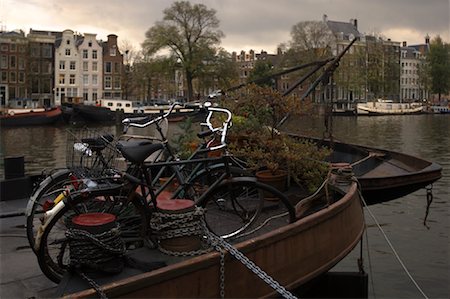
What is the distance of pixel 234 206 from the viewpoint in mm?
4277

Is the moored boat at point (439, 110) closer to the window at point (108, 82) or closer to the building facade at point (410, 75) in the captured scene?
the building facade at point (410, 75)

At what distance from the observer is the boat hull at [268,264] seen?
2750 mm

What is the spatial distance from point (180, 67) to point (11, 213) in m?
45.6

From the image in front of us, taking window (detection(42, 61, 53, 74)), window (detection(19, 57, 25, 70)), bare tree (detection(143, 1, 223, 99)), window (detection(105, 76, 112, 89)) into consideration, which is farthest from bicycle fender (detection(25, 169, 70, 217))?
window (detection(105, 76, 112, 89))

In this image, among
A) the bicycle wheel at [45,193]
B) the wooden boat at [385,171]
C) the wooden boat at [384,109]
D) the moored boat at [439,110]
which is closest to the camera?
the bicycle wheel at [45,193]

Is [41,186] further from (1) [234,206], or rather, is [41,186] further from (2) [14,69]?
(2) [14,69]

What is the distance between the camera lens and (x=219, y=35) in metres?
49.6

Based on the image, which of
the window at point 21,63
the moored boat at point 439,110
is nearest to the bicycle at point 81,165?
the window at point 21,63

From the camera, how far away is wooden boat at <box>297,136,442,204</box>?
688 centimetres

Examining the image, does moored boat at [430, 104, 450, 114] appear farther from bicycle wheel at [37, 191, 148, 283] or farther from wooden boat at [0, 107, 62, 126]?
bicycle wheel at [37, 191, 148, 283]

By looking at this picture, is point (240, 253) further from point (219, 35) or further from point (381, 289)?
point (219, 35)

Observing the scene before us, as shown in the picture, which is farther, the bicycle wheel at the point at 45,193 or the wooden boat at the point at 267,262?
the bicycle wheel at the point at 45,193

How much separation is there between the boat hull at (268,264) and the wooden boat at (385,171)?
91.0 inches

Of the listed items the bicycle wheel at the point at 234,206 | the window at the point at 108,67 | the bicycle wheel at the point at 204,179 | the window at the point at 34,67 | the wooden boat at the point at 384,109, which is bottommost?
the bicycle wheel at the point at 234,206
